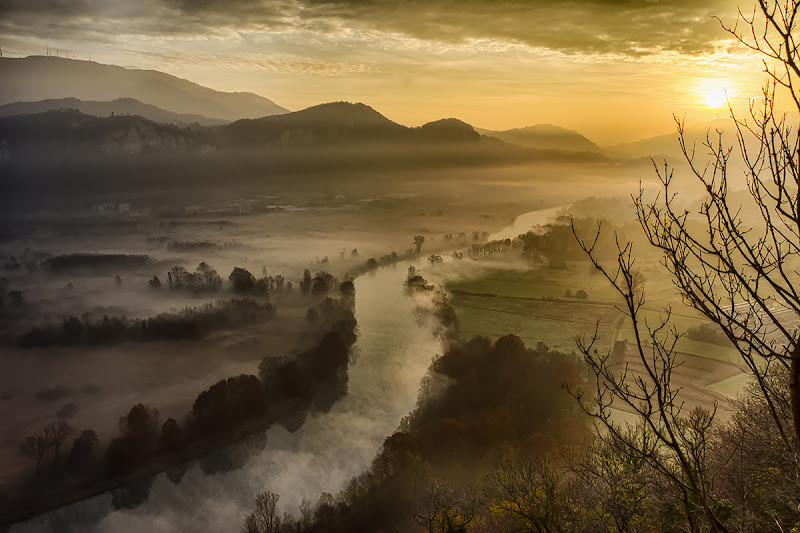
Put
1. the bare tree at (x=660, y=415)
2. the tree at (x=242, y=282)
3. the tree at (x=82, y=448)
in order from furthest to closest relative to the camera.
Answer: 1. the tree at (x=242, y=282)
2. the tree at (x=82, y=448)
3. the bare tree at (x=660, y=415)

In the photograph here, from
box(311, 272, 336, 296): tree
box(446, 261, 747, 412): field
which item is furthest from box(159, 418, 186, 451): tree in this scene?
box(311, 272, 336, 296): tree

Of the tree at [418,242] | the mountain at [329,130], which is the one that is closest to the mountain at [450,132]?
the mountain at [329,130]

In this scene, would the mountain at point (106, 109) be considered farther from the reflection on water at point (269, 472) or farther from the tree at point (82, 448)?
the reflection on water at point (269, 472)

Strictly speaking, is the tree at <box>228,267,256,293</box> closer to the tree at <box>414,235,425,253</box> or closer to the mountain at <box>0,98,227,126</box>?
the tree at <box>414,235,425,253</box>

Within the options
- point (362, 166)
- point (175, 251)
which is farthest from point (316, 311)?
point (362, 166)

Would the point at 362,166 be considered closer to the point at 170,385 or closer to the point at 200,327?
the point at 200,327
